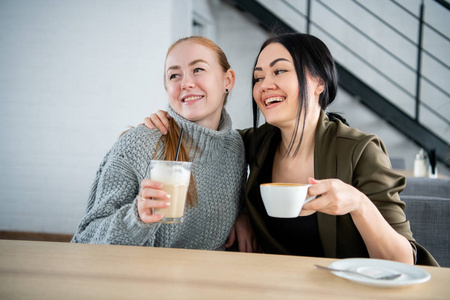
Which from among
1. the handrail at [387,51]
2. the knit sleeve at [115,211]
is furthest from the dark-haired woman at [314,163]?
the handrail at [387,51]

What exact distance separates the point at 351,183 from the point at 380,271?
585mm

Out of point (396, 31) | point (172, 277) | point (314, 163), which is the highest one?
point (396, 31)

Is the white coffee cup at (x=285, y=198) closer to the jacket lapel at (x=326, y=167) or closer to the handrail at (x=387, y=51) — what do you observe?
the jacket lapel at (x=326, y=167)

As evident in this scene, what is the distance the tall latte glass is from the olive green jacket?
52 cm

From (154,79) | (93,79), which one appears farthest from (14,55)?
(154,79)

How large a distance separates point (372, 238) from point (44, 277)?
889mm

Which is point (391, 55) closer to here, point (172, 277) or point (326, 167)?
point (326, 167)

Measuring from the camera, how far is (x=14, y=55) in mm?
3982

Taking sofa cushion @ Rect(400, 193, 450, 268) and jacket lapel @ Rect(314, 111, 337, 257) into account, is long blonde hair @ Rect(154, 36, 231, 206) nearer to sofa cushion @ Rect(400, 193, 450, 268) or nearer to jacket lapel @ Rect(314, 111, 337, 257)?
jacket lapel @ Rect(314, 111, 337, 257)

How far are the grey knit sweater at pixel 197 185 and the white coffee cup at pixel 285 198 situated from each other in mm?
410

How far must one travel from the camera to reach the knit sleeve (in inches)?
41.7

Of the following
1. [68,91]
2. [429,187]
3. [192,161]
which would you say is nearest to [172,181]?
[192,161]

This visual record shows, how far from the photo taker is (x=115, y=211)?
1.22 meters

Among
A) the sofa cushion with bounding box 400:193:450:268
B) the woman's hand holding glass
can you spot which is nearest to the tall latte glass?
the woman's hand holding glass
